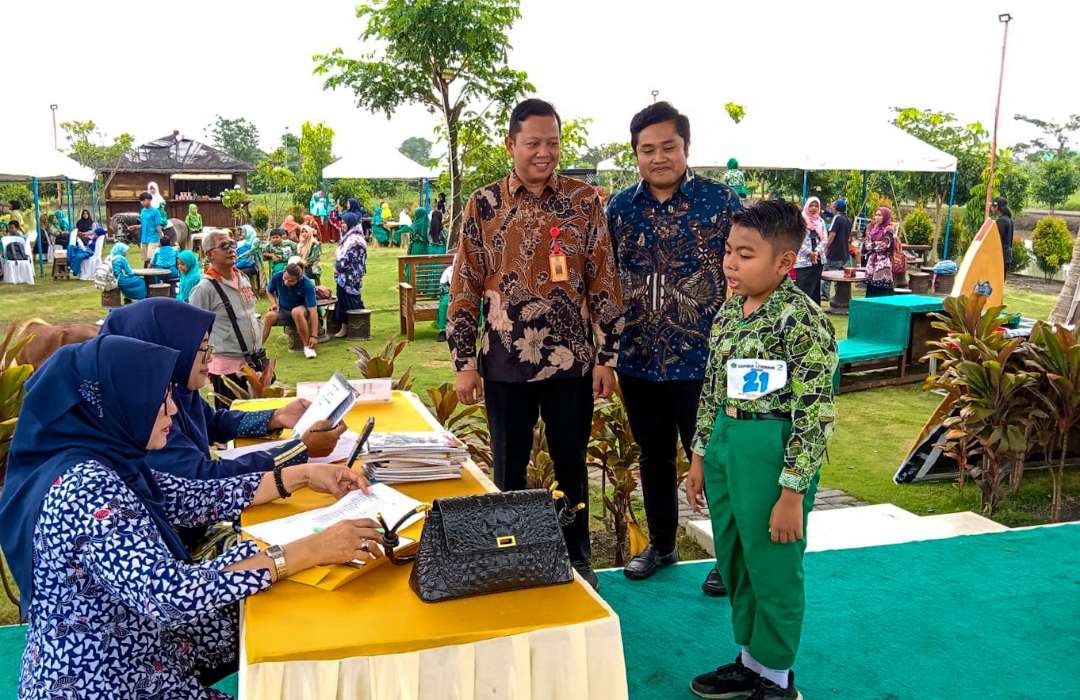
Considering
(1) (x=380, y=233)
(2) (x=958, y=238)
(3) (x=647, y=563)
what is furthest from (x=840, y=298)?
(1) (x=380, y=233)

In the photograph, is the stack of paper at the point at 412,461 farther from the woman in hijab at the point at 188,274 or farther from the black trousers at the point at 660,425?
the woman in hijab at the point at 188,274

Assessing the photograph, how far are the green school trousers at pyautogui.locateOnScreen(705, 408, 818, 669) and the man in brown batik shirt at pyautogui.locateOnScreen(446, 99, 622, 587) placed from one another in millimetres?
662

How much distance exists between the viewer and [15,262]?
15.6 m

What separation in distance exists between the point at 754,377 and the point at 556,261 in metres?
0.87

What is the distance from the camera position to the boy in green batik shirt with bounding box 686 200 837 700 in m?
2.35

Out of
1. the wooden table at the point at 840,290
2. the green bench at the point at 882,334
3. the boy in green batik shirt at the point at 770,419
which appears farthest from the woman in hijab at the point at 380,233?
the boy in green batik shirt at the point at 770,419

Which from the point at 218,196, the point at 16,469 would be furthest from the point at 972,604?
the point at 218,196

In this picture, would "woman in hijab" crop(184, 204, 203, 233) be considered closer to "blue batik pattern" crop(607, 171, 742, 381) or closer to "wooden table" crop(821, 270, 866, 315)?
"wooden table" crop(821, 270, 866, 315)

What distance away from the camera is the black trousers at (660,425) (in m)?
3.21

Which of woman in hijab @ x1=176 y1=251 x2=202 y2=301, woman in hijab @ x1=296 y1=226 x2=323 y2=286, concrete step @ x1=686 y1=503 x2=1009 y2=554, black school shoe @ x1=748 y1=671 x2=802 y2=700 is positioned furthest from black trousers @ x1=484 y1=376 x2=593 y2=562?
woman in hijab @ x1=296 y1=226 x2=323 y2=286

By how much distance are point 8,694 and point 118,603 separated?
131 centimetres

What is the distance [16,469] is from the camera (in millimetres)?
1817

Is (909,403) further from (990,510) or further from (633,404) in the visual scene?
(633,404)

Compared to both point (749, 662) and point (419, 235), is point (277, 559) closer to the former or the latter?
point (749, 662)
